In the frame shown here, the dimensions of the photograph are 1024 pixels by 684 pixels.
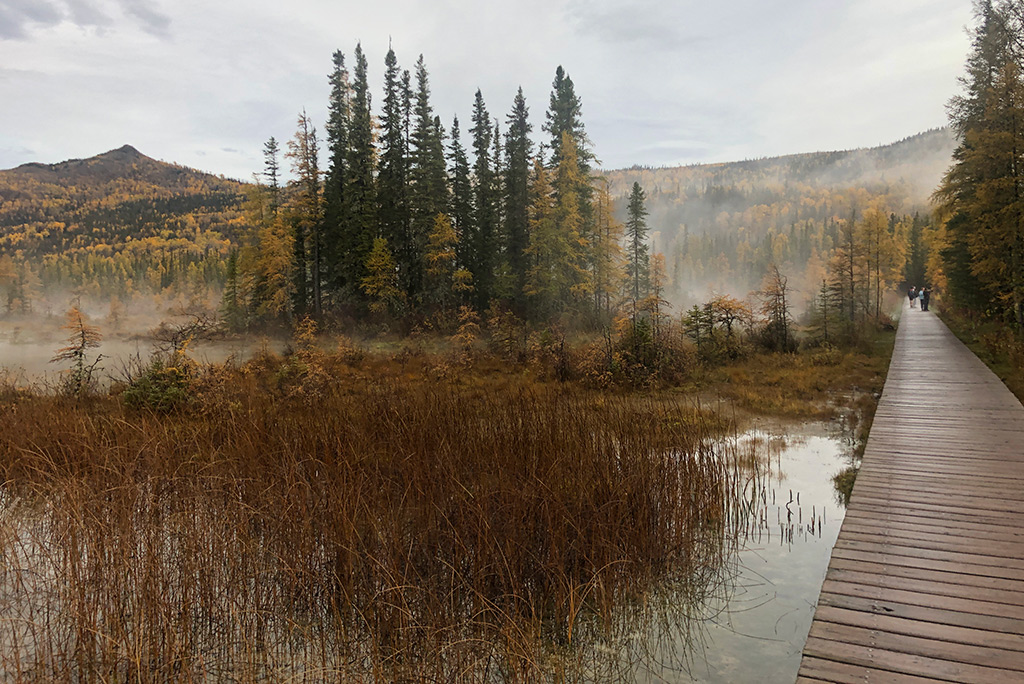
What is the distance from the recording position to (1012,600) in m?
3.54

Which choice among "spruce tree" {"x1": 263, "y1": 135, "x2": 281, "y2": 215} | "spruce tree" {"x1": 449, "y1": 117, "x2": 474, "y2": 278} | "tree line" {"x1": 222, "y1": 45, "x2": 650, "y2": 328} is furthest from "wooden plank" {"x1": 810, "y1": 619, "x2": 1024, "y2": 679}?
"spruce tree" {"x1": 263, "y1": 135, "x2": 281, "y2": 215}

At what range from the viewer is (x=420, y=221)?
30922mm

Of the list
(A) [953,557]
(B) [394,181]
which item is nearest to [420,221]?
(B) [394,181]

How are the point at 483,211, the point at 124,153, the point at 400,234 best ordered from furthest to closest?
the point at 124,153, the point at 483,211, the point at 400,234

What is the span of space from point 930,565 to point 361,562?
4230mm

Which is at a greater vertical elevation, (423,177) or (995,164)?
(423,177)

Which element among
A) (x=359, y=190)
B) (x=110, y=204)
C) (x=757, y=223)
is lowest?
(x=359, y=190)

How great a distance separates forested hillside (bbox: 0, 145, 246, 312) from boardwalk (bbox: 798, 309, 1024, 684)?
109 ft

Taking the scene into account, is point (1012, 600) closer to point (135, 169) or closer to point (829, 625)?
point (829, 625)

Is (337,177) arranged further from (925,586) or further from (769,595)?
(925,586)

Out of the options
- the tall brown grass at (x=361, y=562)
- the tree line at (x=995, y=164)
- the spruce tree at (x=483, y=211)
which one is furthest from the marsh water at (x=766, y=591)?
the spruce tree at (x=483, y=211)

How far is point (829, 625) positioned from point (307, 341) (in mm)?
22350

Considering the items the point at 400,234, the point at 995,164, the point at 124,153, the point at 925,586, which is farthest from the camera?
the point at 124,153

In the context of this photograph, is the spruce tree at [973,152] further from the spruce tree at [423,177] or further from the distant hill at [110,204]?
the distant hill at [110,204]
